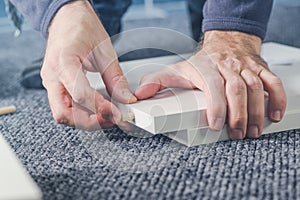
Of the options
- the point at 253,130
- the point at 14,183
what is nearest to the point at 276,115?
the point at 253,130

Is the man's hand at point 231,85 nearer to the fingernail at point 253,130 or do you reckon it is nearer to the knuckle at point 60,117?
the fingernail at point 253,130

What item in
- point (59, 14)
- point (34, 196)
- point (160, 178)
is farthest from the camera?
point (59, 14)

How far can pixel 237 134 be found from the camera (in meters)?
0.68

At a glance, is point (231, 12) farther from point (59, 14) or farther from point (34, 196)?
point (34, 196)

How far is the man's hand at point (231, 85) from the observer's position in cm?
66

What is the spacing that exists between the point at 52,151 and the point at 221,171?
22cm

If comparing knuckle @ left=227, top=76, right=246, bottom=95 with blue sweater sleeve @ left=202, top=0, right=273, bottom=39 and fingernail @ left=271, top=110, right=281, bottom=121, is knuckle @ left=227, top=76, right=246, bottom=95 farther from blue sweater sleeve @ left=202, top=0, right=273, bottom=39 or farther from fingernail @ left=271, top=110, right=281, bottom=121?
blue sweater sleeve @ left=202, top=0, right=273, bottom=39

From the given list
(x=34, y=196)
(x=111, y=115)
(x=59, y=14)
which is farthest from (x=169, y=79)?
(x=34, y=196)

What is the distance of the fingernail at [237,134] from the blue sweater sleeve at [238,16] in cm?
20

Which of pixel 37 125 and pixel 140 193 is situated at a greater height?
pixel 140 193

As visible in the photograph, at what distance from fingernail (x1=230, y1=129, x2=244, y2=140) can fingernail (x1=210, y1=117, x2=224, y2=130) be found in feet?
0.07

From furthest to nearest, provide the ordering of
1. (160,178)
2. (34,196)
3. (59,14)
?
(59,14) < (160,178) < (34,196)

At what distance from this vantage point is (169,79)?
0.72 meters

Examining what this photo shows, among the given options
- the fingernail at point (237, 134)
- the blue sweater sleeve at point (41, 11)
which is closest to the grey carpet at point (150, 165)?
the fingernail at point (237, 134)
